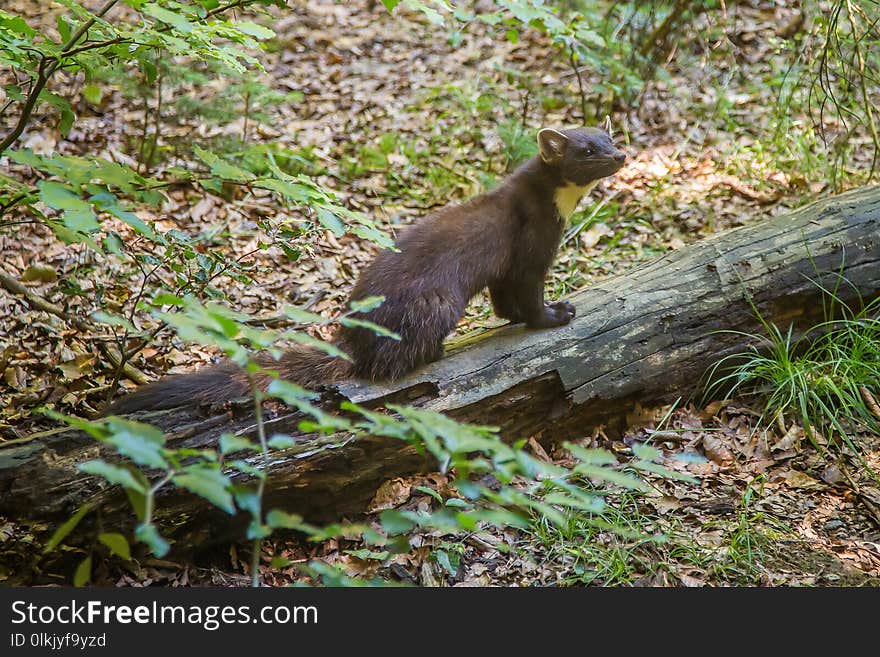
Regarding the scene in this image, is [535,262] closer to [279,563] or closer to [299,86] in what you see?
[279,563]

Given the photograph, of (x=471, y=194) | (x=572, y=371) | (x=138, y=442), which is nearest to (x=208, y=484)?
(x=138, y=442)

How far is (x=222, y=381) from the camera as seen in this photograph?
428 centimetres

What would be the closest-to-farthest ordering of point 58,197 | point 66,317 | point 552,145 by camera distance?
point 58,197, point 66,317, point 552,145

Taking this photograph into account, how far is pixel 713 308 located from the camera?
517 cm

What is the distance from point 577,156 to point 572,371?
5.17ft

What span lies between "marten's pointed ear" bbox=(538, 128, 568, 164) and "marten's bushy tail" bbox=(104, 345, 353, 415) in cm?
207

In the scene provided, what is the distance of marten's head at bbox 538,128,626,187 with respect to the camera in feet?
17.7

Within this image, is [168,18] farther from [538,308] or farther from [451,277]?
[538,308]

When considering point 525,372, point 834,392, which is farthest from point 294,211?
point 834,392

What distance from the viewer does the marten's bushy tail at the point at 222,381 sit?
13.5 ft

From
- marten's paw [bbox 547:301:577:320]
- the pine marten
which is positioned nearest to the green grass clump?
marten's paw [bbox 547:301:577:320]

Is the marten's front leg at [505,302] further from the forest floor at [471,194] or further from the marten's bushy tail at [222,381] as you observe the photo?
the marten's bushy tail at [222,381]

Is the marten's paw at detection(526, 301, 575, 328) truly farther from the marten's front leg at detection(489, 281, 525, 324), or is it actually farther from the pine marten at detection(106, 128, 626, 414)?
the marten's front leg at detection(489, 281, 525, 324)

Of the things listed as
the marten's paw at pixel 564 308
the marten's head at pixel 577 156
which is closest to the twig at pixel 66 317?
the marten's paw at pixel 564 308
